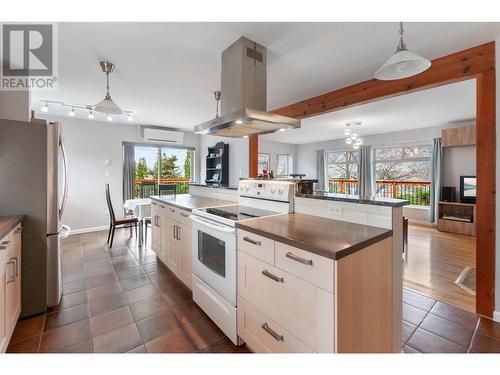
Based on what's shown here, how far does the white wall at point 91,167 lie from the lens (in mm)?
4758

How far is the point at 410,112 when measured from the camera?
4297 millimetres

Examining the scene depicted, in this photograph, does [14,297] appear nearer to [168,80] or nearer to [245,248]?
[245,248]

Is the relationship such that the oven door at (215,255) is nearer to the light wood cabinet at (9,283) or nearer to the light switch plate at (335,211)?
the light switch plate at (335,211)

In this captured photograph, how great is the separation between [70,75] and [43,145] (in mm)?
1171

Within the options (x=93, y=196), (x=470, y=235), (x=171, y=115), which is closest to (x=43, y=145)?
(x=171, y=115)

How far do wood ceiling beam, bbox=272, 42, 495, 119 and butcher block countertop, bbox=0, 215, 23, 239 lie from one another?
11.6 ft

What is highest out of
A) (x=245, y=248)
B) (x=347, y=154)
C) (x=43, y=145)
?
(x=347, y=154)

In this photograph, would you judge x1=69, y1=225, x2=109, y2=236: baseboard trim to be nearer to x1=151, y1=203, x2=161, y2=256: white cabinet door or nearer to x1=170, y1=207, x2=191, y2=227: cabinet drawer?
x1=151, y1=203, x2=161, y2=256: white cabinet door

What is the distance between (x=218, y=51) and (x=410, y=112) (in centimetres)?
394

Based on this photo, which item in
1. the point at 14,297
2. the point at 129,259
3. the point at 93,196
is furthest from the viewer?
the point at 93,196

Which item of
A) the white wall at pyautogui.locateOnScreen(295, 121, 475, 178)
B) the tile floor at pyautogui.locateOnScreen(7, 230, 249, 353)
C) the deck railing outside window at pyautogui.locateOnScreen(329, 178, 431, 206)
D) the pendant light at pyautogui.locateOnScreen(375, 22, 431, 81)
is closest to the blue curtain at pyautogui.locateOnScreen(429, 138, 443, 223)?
the white wall at pyautogui.locateOnScreen(295, 121, 475, 178)

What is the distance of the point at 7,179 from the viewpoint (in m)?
1.94

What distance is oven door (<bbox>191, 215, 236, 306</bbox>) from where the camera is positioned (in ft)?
5.59

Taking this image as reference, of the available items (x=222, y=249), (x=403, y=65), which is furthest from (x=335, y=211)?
(x=403, y=65)
